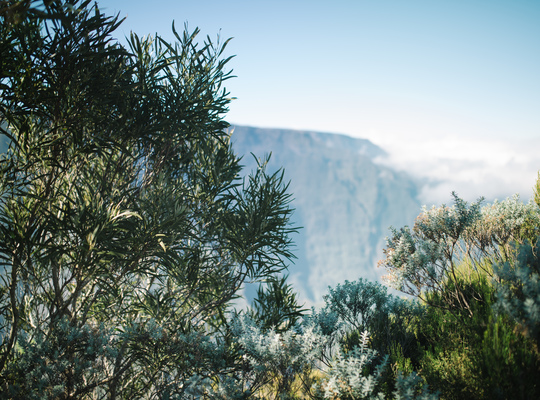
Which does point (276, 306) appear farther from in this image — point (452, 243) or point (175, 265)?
point (452, 243)

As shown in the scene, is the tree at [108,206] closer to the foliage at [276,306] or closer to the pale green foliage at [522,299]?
the foliage at [276,306]

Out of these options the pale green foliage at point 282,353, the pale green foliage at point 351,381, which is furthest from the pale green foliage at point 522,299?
the pale green foliage at point 282,353

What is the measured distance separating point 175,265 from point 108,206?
110 cm

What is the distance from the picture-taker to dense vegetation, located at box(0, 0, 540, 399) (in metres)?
3.62

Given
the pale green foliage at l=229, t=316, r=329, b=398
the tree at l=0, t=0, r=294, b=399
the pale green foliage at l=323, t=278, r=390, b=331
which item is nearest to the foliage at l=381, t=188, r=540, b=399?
the pale green foliage at l=323, t=278, r=390, b=331

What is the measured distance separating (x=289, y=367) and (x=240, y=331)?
33.7 inches

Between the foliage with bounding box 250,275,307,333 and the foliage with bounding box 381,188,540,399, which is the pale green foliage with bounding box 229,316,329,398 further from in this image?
the foliage with bounding box 381,188,540,399

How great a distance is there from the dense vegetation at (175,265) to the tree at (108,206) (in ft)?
0.10

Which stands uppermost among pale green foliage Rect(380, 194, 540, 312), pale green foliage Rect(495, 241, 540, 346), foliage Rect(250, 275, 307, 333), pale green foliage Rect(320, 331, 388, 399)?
pale green foliage Rect(380, 194, 540, 312)

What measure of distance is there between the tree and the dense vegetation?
3cm

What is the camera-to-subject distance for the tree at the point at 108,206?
3770 mm

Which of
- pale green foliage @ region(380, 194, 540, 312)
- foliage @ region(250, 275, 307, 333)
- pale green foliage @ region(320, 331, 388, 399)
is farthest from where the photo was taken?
pale green foliage @ region(380, 194, 540, 312)

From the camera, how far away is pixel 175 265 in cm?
420

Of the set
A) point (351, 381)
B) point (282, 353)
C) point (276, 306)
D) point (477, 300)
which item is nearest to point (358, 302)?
point (276, 306)
